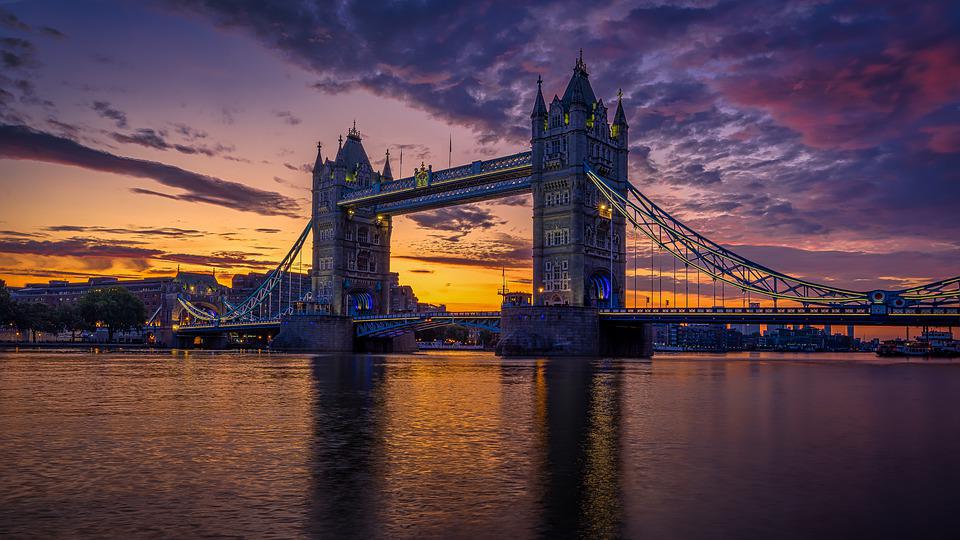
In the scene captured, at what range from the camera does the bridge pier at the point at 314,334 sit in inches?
4013

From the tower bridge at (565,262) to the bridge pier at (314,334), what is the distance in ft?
0.55

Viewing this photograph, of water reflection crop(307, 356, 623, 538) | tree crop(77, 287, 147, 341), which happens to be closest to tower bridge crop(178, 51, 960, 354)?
tree crop(77, 287, 147, 341)

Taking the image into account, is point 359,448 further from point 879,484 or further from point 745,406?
point 745,406

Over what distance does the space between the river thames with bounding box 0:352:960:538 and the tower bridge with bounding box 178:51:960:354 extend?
47.5 m

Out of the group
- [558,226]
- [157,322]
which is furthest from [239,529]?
[157,322]

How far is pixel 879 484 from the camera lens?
39.0 feet

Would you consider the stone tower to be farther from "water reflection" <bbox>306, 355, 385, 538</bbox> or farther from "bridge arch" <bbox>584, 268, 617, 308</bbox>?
"water reflection" <bbox>306, 355, 385, 538</bbox>

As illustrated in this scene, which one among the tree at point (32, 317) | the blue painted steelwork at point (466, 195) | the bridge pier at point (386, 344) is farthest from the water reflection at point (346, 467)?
the tree at point (32, 317)

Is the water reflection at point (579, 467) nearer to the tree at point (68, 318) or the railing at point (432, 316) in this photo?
the railing at point (432, 316)

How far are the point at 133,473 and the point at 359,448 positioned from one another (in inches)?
165

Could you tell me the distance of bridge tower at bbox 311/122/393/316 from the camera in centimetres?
11056

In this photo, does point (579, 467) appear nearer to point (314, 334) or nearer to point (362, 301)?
point (314, 334)

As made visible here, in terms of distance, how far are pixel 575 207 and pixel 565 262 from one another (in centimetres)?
614

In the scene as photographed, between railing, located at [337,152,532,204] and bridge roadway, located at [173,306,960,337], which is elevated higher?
railing, located at [337,152,532,204]
